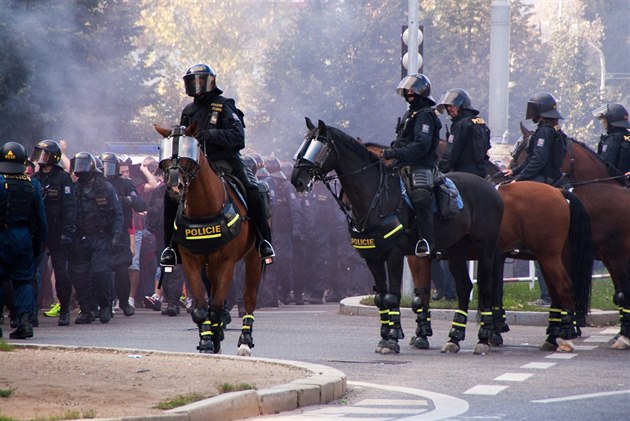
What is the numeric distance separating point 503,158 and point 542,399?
593 inches

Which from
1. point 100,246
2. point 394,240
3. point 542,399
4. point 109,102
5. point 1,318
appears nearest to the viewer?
point 542,399

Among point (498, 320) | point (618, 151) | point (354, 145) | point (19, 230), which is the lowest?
point (498, 320)

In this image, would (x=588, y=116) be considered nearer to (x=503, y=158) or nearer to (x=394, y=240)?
(x=503, y=158)

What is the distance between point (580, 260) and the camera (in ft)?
52.3

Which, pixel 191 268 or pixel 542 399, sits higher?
pixel 191 268

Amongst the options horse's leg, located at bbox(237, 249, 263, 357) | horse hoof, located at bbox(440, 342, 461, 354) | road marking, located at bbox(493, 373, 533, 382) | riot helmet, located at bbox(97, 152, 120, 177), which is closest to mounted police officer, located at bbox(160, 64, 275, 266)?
horse's leg, located at bbox(237, 249, 263, 357)

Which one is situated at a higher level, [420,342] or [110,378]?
[420,342]

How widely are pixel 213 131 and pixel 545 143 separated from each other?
4.99 meters

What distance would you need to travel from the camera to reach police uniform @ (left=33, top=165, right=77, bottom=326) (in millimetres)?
19156

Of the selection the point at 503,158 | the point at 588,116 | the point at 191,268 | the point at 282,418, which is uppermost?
the point at 588,116

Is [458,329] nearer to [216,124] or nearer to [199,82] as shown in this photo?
[216,124]

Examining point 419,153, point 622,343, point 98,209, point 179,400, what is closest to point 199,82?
point 419,153

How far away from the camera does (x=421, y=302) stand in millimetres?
15586


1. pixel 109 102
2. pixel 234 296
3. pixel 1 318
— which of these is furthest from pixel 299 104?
pixel 1 318
